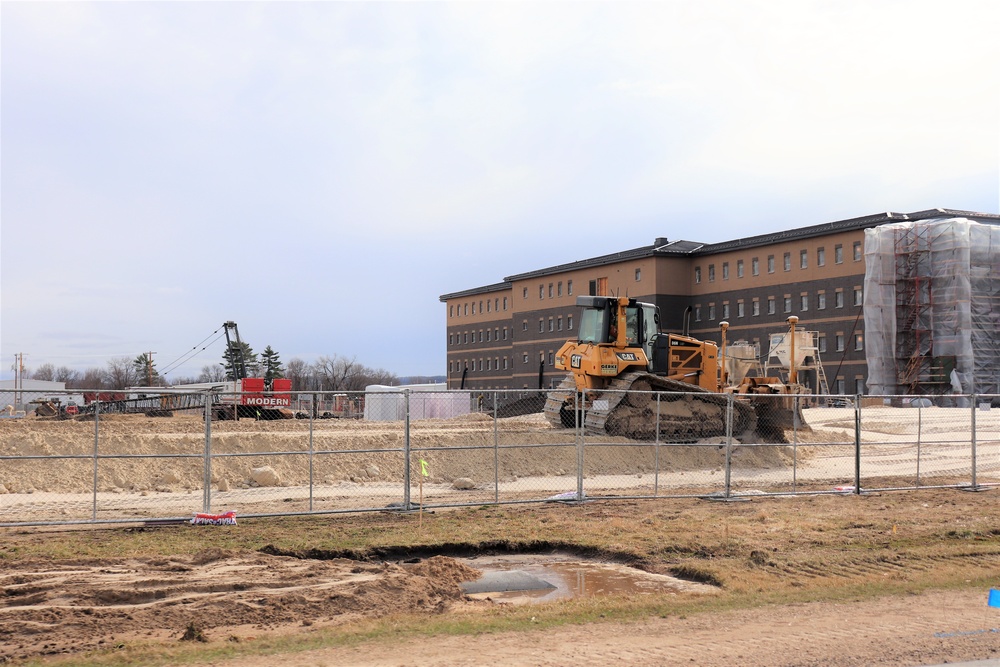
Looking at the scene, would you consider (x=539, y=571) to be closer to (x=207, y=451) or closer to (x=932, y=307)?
(x=207, y=451)

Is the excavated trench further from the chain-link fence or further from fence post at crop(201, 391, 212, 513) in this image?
fence post at crop(201, 391, 212, 513)

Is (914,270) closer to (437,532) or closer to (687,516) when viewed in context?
(687,516)

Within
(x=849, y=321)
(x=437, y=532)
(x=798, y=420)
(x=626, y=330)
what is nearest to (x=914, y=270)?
(x=849, y=321)

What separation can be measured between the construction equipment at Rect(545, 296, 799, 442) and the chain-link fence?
0.06m

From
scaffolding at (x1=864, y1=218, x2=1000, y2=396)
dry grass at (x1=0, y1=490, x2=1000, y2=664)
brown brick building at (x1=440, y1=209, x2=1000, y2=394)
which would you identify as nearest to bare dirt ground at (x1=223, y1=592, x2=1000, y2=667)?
dry grass at (x1=0, y1=490, x2=1000, y2=664)

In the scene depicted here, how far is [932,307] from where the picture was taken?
52156 millimetres

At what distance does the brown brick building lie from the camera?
58750 mm

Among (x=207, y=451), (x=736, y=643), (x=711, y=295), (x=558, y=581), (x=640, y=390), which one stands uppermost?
(x=711, y=295)

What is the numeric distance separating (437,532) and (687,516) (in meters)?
4.37

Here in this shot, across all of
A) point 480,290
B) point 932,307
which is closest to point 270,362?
point 480,290

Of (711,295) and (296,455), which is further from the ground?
(711,295)

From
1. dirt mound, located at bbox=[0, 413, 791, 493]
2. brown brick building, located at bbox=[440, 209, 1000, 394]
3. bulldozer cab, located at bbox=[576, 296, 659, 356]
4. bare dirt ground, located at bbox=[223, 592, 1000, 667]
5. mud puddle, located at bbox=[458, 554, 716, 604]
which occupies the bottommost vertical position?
mud puddle, located at bbox=[458, 554, 716, 604]

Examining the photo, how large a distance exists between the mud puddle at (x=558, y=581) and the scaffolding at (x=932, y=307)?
147ft

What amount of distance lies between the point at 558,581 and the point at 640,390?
13.6m
